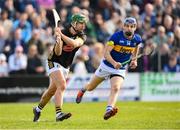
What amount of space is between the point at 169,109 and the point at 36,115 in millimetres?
5556

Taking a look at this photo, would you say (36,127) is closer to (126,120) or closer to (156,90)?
(126,120)

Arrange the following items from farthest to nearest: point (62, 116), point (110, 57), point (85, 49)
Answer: point (85, 49)
point (110, 57)
point (62, 116)

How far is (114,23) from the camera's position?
25.6m

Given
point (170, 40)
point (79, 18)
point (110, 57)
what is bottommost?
point (170, 40)

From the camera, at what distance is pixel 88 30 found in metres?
25.2

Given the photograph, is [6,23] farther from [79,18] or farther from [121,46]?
[79,18]

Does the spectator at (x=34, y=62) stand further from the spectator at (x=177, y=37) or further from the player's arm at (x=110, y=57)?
the player's arm at (x=110, y=57)

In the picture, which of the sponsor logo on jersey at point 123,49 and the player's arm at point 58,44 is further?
the sponsor logo on jersey at point 123,49

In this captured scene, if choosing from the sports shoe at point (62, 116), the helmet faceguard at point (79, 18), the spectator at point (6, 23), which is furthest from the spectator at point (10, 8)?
the sports shoe at point (62, 116)

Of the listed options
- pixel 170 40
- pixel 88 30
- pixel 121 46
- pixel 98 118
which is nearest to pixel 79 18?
pixel 121 46

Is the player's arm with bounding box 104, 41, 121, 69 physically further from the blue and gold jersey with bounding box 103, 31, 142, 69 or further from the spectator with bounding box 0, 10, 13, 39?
the spectator with bounding box 0, 10, 13, 39

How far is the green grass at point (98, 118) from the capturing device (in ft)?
45.2

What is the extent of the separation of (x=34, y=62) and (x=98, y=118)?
7440 mm

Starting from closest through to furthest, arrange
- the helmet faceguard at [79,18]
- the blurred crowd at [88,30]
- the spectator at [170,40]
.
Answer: the helmet faceguard at [79,18] < the blurred crowd at [88,30] < the spectator at [170,40]
